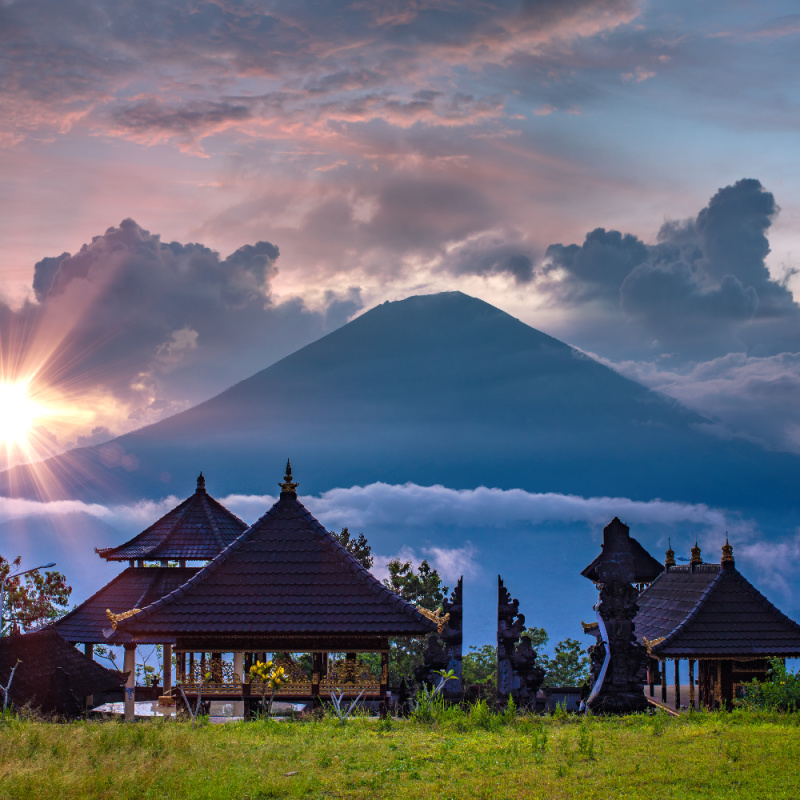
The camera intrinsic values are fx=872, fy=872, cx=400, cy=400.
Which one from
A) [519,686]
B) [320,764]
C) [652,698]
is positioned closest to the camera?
[320,764]

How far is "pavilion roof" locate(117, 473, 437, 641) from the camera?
1994cm

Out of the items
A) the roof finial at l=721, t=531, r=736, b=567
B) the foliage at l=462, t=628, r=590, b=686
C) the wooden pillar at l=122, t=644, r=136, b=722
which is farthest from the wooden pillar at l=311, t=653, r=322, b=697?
the foliage at l=462, t=628, r=590, b=686

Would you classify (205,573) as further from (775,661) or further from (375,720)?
(775,661)

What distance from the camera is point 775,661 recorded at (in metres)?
21.4

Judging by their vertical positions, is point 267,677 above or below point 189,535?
below

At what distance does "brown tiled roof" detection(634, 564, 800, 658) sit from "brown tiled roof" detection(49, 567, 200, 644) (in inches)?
582

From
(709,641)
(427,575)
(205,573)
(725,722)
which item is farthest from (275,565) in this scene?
(427,575)

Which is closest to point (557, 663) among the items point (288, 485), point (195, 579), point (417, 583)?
point (417, 583)

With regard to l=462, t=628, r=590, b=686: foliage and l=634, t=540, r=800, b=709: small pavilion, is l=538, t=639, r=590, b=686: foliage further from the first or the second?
l=634, t=540, r=800, b=709: small pavilion

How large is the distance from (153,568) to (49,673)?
5.92 meters

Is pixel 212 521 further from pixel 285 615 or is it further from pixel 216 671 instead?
pixel 285 615

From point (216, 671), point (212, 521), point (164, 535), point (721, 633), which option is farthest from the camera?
point (212, 521)

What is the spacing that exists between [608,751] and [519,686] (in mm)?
4843

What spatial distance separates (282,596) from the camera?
2056cm
